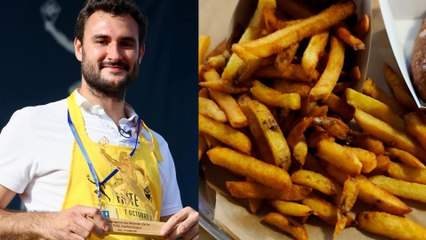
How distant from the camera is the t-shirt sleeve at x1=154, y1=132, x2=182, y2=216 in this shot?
74.7 inches

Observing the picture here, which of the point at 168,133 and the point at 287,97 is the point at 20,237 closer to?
the point at 168,133

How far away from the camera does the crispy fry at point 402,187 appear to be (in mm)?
1258

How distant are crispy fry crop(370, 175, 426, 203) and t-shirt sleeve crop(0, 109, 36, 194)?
0.99 metres

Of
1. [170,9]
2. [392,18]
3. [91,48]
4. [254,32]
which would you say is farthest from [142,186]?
[392,18]

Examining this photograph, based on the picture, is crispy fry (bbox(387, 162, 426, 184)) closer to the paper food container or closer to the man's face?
the paper food container

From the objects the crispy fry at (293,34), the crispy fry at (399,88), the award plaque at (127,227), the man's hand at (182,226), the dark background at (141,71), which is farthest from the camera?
the dark background at (141,71)

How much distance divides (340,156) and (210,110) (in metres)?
0.29

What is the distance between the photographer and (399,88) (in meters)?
1.30

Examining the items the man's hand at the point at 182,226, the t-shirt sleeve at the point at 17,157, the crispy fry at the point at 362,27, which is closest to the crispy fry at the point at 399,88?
the crispy fry at the point at 362,27

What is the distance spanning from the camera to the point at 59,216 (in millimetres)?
1558

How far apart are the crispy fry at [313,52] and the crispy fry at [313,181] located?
21cm

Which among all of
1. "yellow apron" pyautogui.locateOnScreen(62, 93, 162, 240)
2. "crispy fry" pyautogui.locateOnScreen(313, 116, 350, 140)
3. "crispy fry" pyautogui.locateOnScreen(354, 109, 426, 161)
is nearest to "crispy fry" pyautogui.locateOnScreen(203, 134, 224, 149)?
"crispy fry" pyautogui.locateOnScreen(313, 116, 350, 140)

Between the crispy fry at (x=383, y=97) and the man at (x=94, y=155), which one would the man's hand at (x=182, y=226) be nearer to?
the man at (x=94, y=155)

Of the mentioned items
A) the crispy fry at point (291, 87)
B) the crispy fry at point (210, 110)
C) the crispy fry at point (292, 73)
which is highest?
the crispy fry at point (292, 73)
